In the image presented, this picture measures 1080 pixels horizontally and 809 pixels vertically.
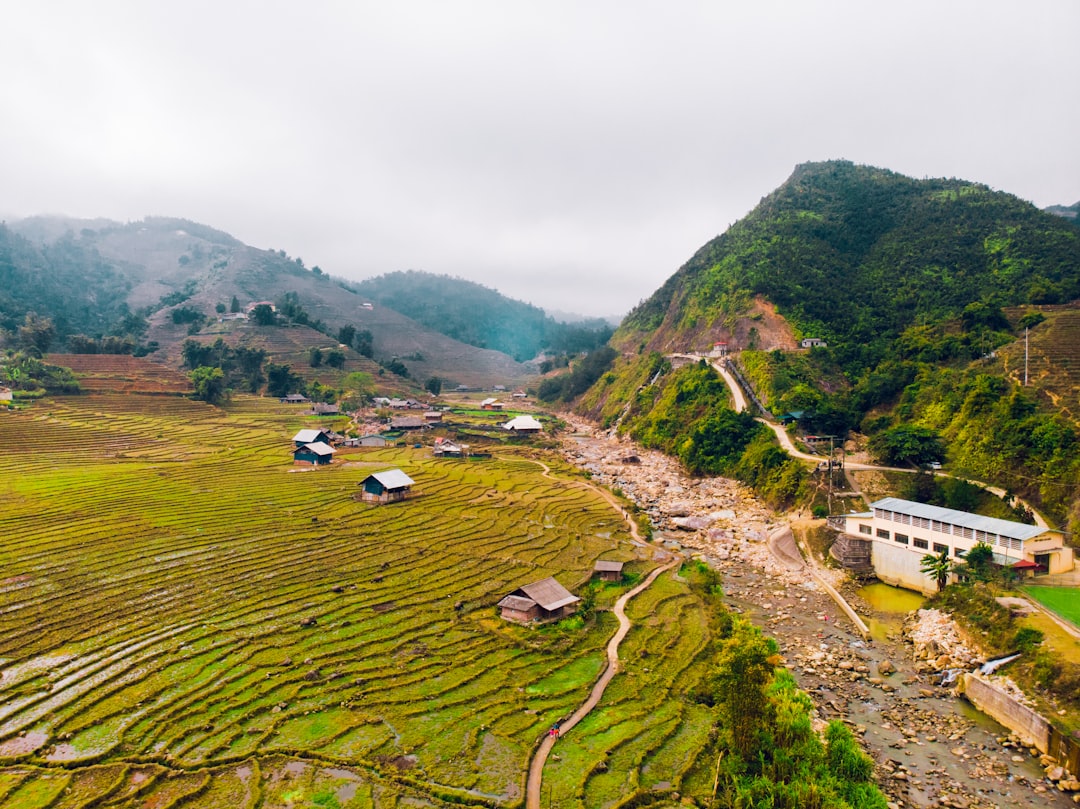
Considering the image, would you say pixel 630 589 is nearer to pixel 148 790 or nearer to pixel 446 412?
pixel 148 790

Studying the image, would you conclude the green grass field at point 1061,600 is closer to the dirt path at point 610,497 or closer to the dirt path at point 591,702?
the dirt path at point 591,702

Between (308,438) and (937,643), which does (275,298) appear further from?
(937,643)

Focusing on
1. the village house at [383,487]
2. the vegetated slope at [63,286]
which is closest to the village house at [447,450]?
the village house at [383,487]

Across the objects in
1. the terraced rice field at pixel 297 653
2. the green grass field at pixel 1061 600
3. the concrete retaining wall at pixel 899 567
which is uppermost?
the green grass field at pixel 1061 600

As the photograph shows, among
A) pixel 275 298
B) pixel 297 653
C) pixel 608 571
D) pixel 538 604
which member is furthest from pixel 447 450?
pixel 275 298

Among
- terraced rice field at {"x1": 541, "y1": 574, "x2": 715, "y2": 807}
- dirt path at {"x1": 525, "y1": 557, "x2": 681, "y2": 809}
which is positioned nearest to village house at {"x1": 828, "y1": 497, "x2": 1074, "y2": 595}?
dirt path at {"x1": 525, "y1": 557, "x2": 681, "y2": 809}

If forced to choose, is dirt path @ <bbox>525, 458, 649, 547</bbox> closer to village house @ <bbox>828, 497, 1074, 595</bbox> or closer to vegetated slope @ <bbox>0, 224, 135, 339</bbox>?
village house @ <bbox>828, 497, 1074, 595</bbox>

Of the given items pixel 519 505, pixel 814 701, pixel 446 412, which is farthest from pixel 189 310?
pixel 814 701
